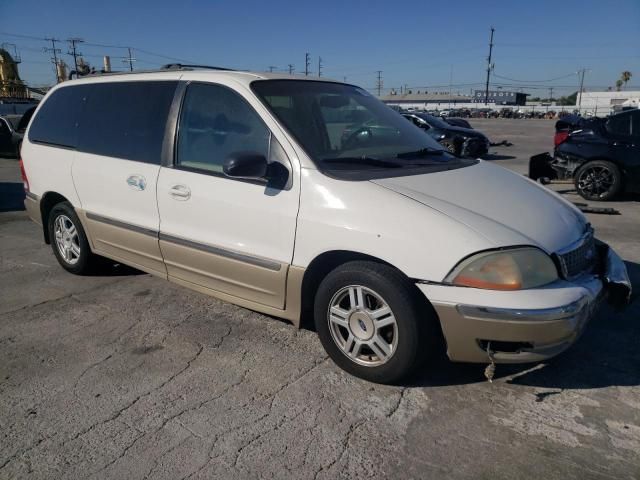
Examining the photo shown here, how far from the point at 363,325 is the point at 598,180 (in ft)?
23.9

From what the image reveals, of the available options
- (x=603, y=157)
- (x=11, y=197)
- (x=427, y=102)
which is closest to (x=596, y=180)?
(x=603, y=157)

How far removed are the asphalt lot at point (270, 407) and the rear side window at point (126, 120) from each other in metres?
1.29

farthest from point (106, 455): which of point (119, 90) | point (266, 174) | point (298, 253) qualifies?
point (119, 90)

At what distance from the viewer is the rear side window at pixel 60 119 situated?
442 cm

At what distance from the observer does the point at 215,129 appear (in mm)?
3373

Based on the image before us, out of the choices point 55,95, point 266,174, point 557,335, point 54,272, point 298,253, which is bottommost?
point 54,272

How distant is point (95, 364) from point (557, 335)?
2676 millimetres

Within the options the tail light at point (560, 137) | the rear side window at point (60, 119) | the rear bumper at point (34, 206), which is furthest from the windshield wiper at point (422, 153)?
the tail light at point (560, 137)

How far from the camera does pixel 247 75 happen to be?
3.45m

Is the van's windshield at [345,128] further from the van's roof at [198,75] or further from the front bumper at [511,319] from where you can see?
the front bumper at [511,319]

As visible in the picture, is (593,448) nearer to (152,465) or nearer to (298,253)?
(298,253)

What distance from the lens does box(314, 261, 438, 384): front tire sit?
261 cm

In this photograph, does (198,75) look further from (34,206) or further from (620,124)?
(620,124)

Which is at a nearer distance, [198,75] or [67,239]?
[198,75]
